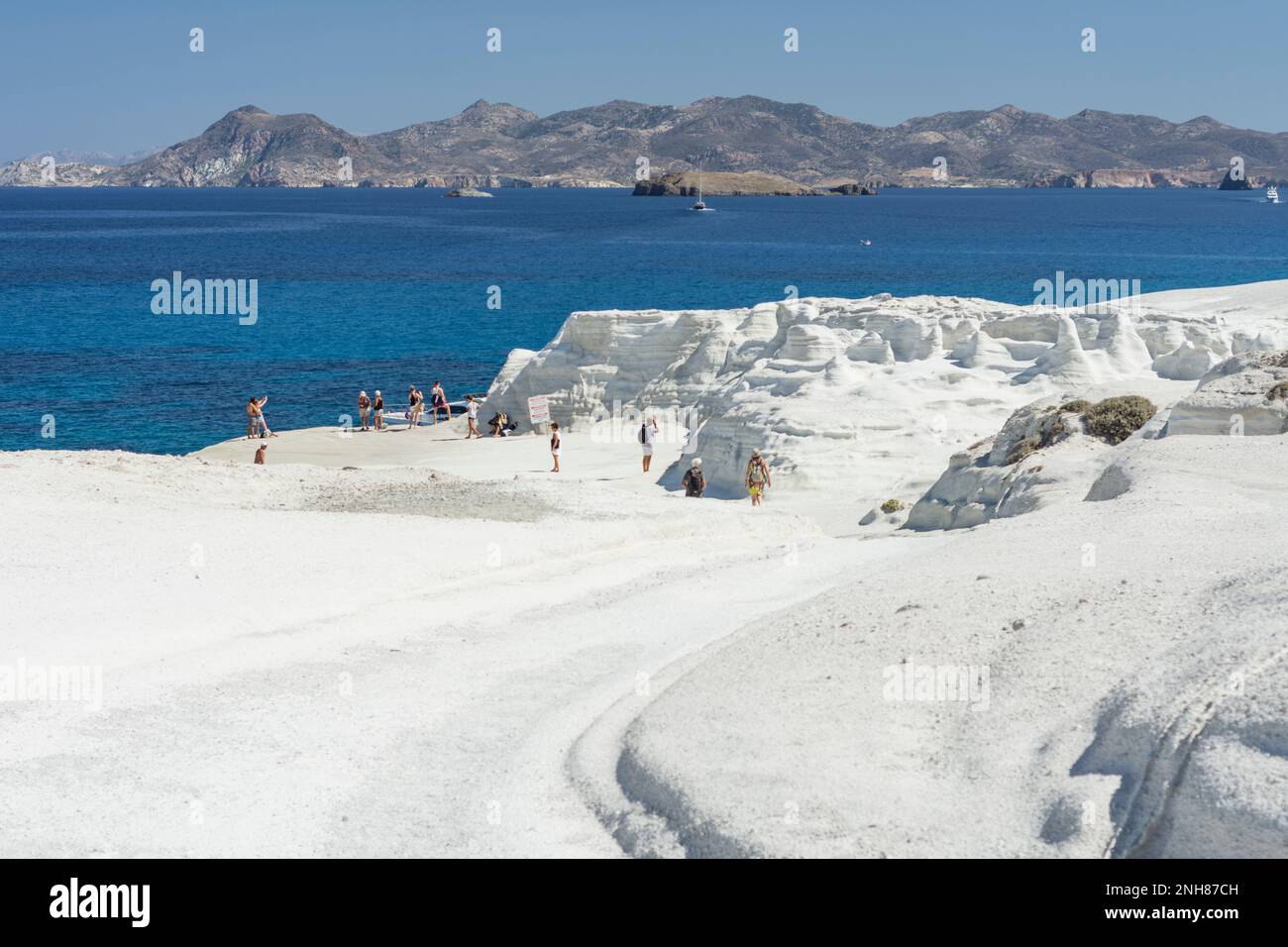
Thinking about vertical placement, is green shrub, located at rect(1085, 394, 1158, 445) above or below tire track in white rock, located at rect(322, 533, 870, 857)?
above

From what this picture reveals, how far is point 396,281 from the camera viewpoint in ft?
285

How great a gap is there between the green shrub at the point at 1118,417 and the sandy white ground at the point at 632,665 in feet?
4.58

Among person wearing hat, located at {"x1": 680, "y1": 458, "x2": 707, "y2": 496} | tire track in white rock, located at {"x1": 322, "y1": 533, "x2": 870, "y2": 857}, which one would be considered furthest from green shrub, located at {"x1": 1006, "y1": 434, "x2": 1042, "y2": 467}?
person wearing hat, located at {"x1": 680, "y1": 458, "x2": 707, "y2": 496}

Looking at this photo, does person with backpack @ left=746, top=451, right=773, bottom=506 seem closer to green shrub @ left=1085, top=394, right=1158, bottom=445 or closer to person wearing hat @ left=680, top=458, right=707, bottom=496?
person wearing hat @ left=680, top=458, right=707, bottom=496

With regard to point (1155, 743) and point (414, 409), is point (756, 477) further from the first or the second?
point (414, 409)

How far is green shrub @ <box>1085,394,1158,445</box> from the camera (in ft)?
67.8

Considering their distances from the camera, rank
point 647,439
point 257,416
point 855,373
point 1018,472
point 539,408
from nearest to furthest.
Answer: point 1018,472 < point 855,373 < point 647,439 < point 257,416 < point 539,408

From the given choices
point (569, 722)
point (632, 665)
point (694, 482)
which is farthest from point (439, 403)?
point (569, 722)

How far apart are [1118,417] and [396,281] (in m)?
71.5

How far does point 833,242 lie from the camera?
127m

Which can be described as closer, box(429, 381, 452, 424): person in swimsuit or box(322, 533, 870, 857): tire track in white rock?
box(322, 533, 870, 857): tire track in white rock

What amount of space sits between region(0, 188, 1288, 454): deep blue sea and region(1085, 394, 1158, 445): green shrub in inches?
1083
